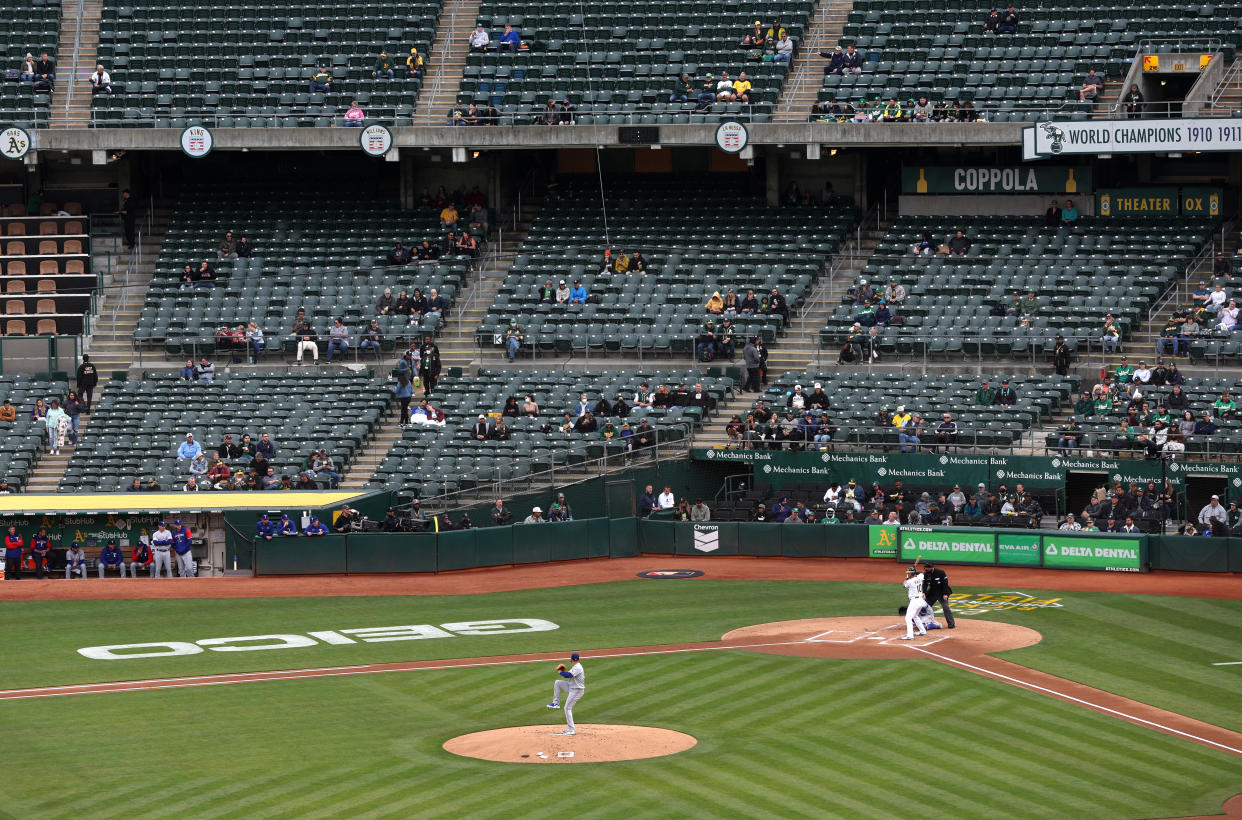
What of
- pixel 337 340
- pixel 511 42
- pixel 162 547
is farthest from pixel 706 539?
pixel 511 42

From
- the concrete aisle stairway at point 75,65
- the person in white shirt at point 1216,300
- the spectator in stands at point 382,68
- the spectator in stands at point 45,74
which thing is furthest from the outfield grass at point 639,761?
the spectator in stands at point 45,74

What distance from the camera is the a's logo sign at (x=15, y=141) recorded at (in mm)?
54812

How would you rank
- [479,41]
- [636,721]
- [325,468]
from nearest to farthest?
[636,721], [325,468], [479,41]

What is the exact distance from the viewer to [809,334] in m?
50.6

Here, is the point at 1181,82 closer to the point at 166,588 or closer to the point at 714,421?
the point at 714,421

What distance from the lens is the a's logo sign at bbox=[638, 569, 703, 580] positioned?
133 ft

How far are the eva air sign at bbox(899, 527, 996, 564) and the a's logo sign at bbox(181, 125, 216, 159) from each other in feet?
82.8

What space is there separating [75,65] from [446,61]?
1178 cm

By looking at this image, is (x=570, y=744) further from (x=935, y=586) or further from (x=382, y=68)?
(x=382, y=68)

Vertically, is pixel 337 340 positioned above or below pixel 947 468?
above

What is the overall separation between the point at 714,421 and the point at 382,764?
23.3 meters

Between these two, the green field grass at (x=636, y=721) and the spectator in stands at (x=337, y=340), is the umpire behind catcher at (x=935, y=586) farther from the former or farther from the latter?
the spectator in stands at (x=337, y=340)

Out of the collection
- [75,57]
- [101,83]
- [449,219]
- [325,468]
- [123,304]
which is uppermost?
[75,57]

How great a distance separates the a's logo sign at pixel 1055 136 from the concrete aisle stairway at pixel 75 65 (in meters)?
28.5
